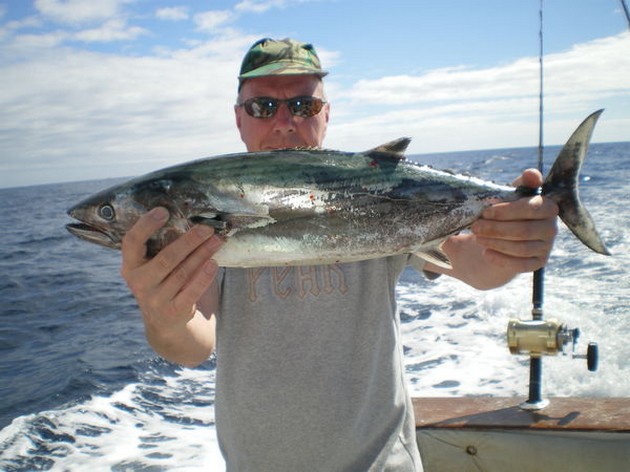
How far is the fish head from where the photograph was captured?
7.92 feet

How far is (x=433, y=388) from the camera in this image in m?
8.02

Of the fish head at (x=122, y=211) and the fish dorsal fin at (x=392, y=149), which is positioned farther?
the fish dorsal fin at (x=392, y=149)

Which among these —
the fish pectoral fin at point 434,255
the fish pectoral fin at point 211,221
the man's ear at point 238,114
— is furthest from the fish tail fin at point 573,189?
the man's ear at point 238,114

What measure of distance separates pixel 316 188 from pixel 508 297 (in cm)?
1006

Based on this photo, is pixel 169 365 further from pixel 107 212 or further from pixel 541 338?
pixel 107 212

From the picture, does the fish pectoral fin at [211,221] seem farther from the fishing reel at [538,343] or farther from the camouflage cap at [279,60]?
the fishing reel at [538,343]

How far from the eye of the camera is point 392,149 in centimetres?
272

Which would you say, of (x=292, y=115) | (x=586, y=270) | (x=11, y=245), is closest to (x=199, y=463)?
(x=292, y=115)

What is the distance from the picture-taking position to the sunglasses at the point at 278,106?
3.09 metres

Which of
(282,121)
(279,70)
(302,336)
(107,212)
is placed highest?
(279,70)

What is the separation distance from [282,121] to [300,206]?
2.56ft

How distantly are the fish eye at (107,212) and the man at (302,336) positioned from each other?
28 cm

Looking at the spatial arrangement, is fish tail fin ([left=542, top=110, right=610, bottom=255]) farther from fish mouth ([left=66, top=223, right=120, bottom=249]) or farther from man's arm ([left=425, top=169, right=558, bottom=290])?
fish mouth ([left=66, top=223, right=120, bottom=249])

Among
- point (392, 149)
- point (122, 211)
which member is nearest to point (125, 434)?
point (122, 211)
